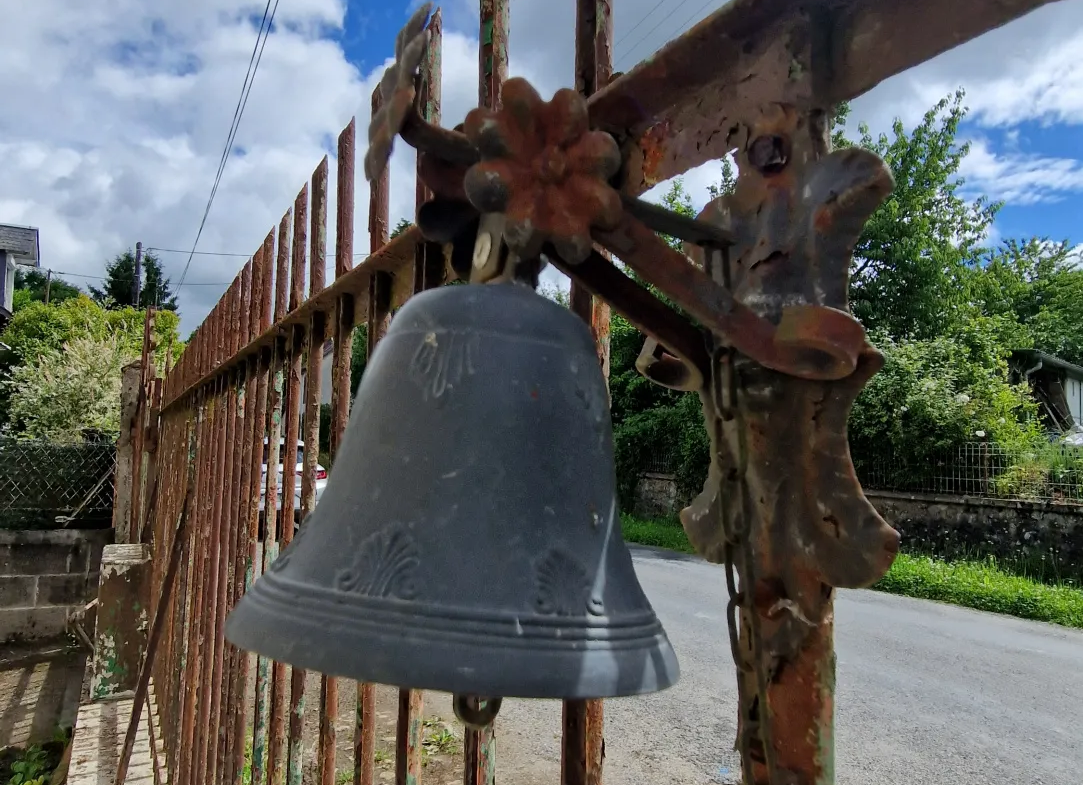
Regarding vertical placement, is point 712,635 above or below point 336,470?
below

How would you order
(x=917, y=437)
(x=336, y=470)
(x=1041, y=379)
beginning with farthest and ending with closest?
1. (x=1041, y=379)
2. (x=917, y=437)
3. (x=336, y=470)

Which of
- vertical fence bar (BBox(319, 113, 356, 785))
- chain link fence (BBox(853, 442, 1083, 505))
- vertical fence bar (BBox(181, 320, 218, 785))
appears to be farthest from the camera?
chain link fence (BBox(853, 442, 1083, 505))

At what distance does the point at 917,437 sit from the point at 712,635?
21.6 ft

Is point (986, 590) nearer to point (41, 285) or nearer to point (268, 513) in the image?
point (268, 513)

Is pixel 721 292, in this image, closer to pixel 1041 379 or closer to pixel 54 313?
pixel 1041 379

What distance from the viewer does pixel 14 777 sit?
Answer: 4.68 metres

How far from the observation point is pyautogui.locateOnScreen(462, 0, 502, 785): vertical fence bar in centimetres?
107

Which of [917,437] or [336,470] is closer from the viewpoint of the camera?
[336,470]

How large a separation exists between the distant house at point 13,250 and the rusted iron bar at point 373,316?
36707mm

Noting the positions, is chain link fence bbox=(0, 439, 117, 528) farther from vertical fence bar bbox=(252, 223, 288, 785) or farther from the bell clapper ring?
the bell clapper ring

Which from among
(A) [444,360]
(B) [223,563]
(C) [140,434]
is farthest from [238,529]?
(C) [140,434]

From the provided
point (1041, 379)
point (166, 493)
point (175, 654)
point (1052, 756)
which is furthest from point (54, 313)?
point (1041, 379)

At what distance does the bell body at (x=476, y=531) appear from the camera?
0.70 metres

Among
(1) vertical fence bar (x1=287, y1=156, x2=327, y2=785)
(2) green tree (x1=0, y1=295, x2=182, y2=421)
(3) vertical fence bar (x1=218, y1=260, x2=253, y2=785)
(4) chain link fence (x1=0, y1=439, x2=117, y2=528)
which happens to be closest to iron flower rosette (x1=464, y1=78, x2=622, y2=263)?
(1) vertical fence bar (x1=287, y1=156, x2=327, y2=785)
